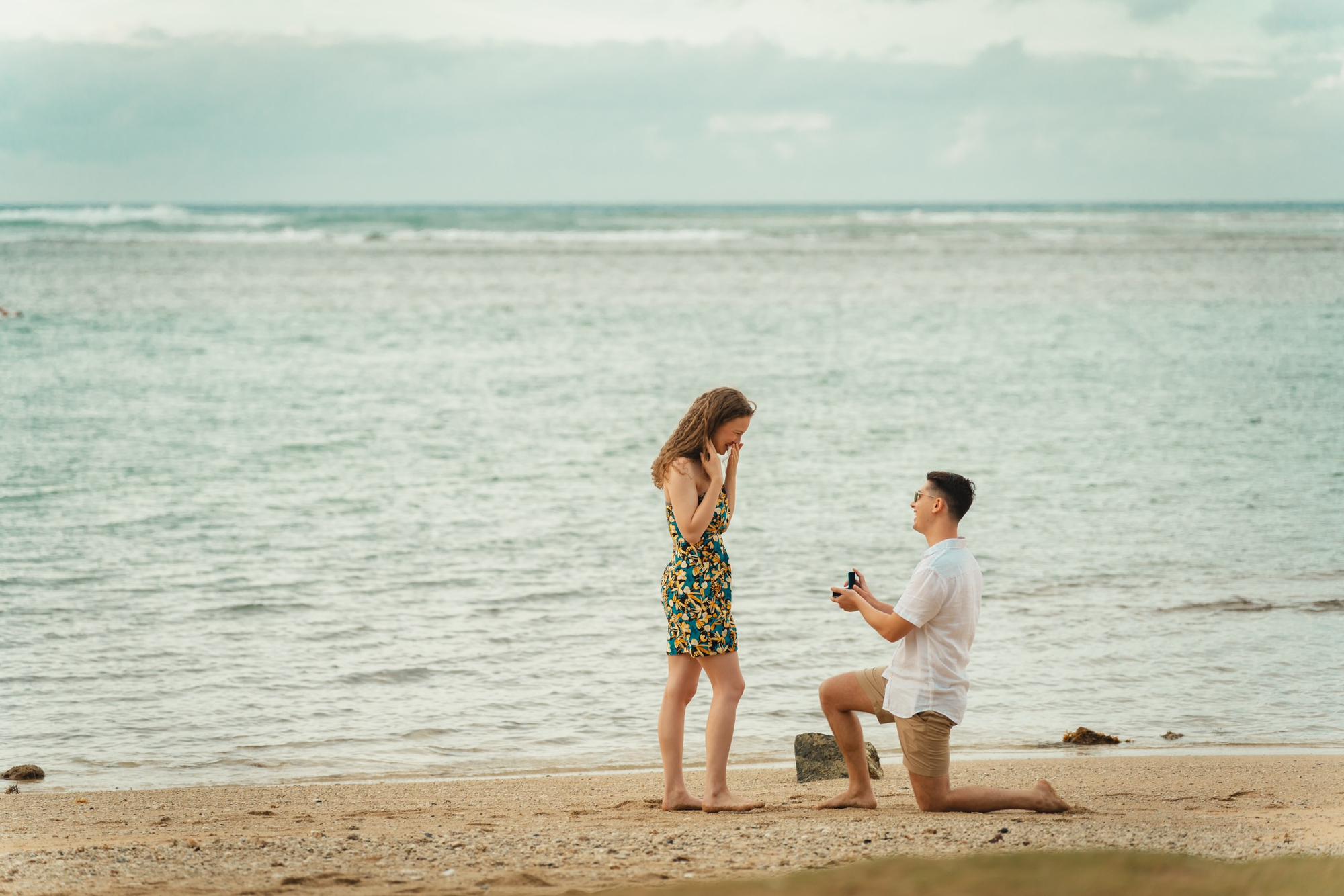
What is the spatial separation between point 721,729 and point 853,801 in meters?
0.64

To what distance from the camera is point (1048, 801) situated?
517 cm

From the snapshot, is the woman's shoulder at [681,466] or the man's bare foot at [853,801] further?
the woman's shoulder at [681,466]

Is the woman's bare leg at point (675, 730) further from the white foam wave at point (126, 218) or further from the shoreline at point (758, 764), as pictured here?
the white foam wave at point (126, 218)

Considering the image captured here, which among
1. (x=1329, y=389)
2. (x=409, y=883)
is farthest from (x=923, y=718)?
(x=1329, y=389)

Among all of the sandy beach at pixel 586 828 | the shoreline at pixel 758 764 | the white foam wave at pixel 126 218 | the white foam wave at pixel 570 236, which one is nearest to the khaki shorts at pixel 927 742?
the sandy beach at pixel 586 828

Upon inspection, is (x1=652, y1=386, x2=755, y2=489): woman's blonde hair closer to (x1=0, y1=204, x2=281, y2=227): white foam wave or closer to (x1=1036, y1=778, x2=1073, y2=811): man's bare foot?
(x1=1036, y1=778, x2=1073, y2=811): man's bare foot

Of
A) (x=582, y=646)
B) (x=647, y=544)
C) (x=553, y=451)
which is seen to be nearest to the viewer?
(x=582, y=646)

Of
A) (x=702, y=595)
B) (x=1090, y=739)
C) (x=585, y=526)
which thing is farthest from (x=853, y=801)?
(x=585, y=526)

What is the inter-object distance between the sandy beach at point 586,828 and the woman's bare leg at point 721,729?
0.42 ft

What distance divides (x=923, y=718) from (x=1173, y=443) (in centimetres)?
1249

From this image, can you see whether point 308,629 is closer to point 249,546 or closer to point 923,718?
point 249,546

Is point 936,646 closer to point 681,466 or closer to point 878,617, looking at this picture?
point 878,617

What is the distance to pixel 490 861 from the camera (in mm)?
4492

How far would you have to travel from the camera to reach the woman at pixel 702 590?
18.0 ft
